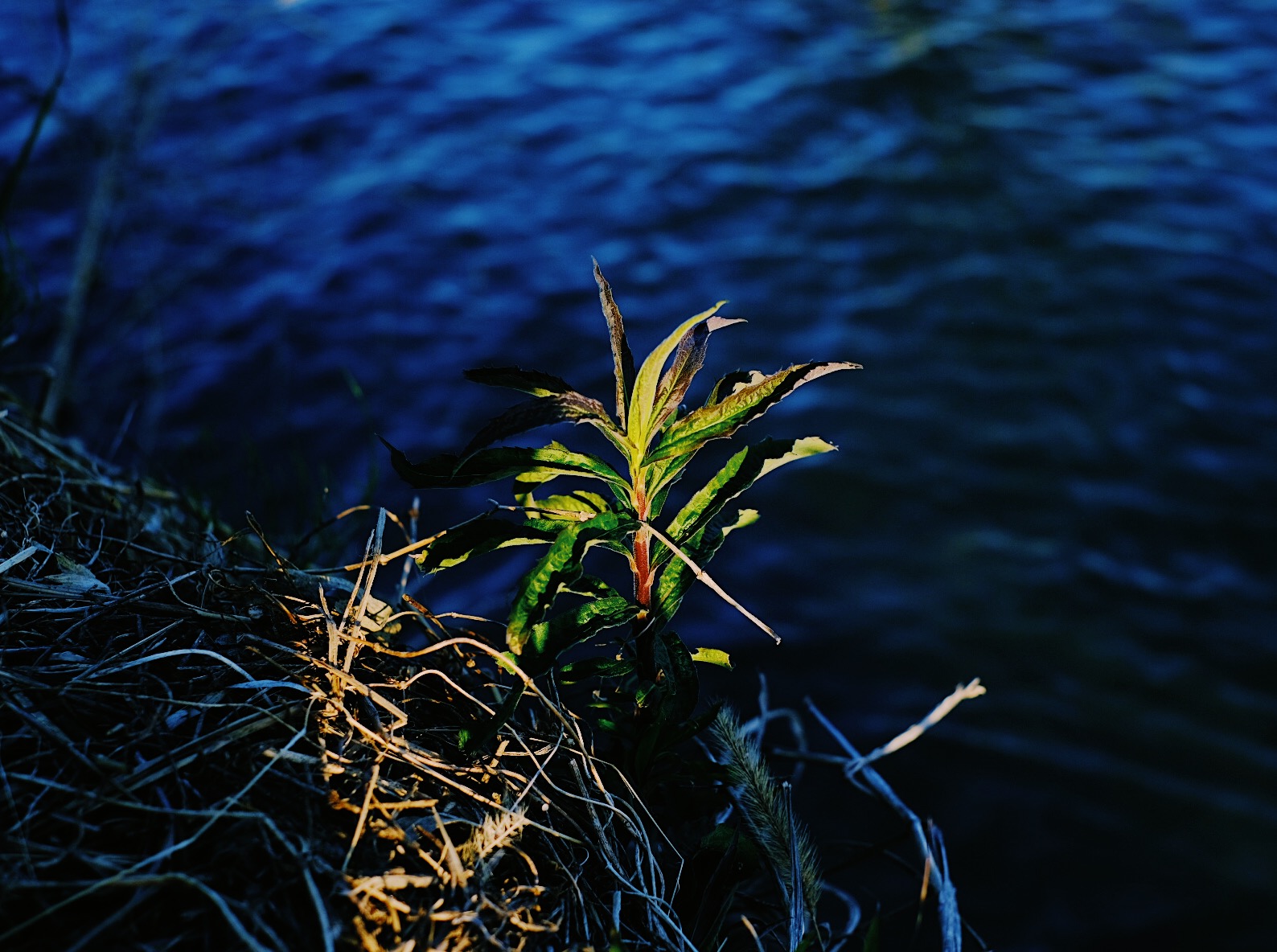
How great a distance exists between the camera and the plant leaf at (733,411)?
138 cm

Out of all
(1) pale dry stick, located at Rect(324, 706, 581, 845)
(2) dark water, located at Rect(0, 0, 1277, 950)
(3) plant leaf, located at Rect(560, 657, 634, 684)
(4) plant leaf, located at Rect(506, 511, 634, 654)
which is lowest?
(2) dark water, located at Rect(0, 0, 1277, 950)

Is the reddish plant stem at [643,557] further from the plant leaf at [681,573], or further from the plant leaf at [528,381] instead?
the plant leaf at [528,381]

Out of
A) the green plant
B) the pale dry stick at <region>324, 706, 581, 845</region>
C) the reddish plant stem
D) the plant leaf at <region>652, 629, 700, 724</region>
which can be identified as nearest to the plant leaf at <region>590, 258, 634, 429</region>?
the green plant

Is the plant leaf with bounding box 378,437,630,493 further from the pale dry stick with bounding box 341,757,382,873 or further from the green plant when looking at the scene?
the pale dry stick with bounding box 341,757,382,873

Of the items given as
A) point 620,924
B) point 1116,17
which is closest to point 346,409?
point 620,924

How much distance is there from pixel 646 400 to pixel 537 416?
0.20m

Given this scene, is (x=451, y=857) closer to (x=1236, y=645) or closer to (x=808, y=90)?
(x=1236, y=645)

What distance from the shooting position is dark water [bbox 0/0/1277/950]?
3.28m

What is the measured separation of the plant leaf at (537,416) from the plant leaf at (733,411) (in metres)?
0.09

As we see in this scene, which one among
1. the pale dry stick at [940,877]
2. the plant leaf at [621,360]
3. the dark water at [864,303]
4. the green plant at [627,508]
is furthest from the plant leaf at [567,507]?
the dark water at [864,303]

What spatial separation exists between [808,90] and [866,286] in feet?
5.69

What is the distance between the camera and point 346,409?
440 centimetres

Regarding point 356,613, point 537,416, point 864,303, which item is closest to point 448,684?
point 356,613

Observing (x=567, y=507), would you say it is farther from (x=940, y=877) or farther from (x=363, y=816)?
(x=940, y=877)
